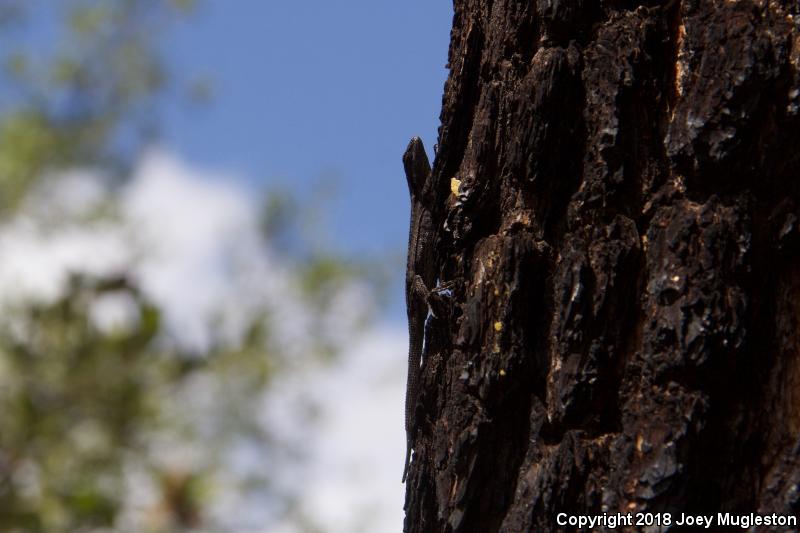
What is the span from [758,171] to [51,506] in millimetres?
1377

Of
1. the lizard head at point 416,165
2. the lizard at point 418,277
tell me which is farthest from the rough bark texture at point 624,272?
the lizard head at point 416,165

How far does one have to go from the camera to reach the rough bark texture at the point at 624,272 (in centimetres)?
186

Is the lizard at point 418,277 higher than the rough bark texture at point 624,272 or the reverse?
higher

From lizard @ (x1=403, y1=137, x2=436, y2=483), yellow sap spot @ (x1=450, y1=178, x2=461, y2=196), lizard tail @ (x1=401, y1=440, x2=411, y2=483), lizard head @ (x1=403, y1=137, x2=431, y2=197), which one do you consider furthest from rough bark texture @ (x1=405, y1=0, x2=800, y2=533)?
lizard head @ (x1=403, y1=137, x2=431, y2=197)

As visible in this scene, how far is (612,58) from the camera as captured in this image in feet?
6.80

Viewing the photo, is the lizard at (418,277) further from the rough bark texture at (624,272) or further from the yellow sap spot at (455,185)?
the rough bark texture at (624,272)

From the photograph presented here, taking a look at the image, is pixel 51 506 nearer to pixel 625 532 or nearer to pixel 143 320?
pixel 143 320

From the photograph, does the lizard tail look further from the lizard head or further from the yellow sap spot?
the lizard head

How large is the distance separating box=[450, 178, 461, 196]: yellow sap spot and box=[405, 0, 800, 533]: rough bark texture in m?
0.03

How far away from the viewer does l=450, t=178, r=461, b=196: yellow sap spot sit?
7.47 feet

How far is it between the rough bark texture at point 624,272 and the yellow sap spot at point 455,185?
0.03 metres

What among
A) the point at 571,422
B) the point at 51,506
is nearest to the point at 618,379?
the point at 571,422

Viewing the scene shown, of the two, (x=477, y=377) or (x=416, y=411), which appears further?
(x=416, y=411)

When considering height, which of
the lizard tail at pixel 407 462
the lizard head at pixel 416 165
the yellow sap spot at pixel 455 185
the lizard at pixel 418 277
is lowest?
the lizard tail at pixel 407 462
